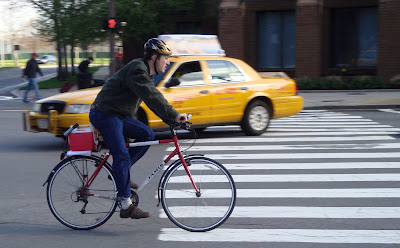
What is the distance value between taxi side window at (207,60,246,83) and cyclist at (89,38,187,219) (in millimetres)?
5850

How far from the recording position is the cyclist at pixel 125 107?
498 cm

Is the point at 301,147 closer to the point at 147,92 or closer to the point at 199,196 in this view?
the point at 199,196

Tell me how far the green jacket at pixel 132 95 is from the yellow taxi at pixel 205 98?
15.3 feet

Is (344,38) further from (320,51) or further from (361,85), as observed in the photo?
(361,85)

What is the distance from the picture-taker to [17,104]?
806 inches

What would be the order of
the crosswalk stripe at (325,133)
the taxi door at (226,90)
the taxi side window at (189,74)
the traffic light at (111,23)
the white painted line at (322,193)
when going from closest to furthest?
1. the white painted line at (322,193)
2. the taxi side window at (189,74)
3. the taxi door at (226,90)
4. the crosswalk stripe at (325,133)
5. the traffic light at (111,23)

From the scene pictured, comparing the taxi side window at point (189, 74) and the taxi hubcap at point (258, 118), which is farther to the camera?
the taxi hubcap at point (258, 118)

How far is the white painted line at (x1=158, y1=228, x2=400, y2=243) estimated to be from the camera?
4.88m

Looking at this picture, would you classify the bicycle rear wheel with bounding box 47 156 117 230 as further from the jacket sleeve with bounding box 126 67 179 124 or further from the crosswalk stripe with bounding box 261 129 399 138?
the crosswalk stripe with bounding box 261 129 399 138

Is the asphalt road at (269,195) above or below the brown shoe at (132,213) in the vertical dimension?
below

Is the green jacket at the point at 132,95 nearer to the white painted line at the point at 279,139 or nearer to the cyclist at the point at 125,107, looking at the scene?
the cyclist at the point at 125,107

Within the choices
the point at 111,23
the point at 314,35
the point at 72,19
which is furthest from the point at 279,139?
the point at 72,19

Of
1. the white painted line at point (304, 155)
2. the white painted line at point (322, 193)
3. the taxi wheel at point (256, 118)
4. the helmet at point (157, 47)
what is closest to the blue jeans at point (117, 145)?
the helmet at point (157, 47)

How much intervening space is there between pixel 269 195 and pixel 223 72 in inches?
199
